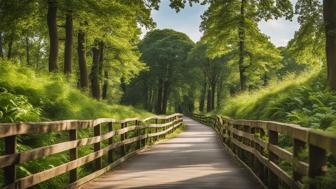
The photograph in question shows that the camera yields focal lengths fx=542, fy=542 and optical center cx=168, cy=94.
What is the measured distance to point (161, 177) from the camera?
36.1ft

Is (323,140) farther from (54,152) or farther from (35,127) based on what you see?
(54,152)

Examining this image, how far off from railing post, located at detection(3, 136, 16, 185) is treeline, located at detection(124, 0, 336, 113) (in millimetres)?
13124

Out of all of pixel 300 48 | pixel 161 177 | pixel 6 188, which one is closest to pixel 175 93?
pixel 300 48

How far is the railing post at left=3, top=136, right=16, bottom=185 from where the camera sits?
6.48 m

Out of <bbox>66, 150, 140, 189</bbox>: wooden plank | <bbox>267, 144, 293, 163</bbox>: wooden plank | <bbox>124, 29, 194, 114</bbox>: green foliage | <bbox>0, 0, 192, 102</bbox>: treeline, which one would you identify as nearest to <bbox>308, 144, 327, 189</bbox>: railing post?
<bbox>267, 144, 293, 163</bbox>: wooden plank

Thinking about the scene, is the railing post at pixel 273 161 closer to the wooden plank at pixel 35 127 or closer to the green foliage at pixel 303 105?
the green foliage at pixel 303 105

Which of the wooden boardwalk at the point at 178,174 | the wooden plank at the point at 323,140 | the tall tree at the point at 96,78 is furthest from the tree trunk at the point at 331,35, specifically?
the tall tree at the point at 96,78

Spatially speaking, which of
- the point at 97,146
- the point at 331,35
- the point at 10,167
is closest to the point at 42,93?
the point at 97,146

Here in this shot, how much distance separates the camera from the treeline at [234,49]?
73.3 feet

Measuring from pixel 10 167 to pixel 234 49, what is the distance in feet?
138

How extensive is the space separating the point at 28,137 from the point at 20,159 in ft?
11.9

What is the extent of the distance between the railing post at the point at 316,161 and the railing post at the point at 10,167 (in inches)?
138

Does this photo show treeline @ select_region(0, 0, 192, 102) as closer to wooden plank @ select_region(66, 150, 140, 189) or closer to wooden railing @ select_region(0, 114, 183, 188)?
wooden plank @ select_region(66, 150, 140, 189)

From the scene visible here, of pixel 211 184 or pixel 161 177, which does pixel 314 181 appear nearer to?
pixel 211 184
